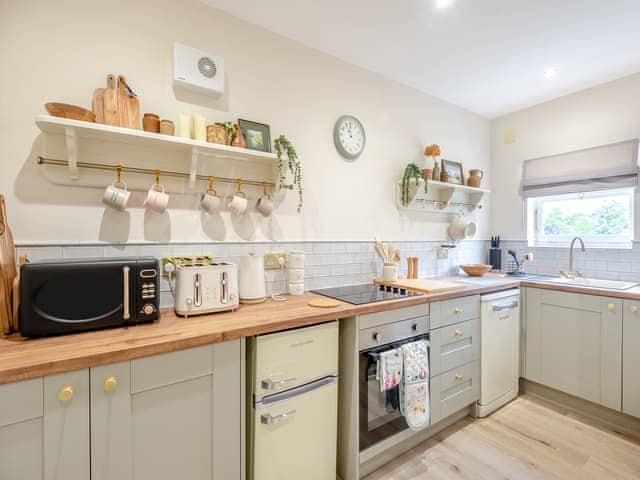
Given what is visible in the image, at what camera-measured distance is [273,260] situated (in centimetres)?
186

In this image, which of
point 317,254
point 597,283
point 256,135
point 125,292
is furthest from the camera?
point 597,283

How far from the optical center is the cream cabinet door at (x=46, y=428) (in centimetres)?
81

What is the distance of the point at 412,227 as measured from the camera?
260 cm

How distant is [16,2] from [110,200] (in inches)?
34.8

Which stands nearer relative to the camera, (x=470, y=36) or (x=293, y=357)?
(x=293, y=357)

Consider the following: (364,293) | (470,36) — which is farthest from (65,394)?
(470,36)

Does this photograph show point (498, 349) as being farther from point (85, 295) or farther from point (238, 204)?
point (85, 295)

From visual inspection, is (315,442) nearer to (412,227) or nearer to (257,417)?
(257,417)

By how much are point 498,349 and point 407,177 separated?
56.7 inches

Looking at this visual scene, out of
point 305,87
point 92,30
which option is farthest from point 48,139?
point 305,87

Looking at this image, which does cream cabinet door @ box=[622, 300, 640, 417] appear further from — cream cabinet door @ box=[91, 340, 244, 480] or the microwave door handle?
the microwave door handle

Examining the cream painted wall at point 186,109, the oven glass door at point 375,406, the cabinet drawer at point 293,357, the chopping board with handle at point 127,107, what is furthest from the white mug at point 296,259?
the chopping board with handle at point 127,107

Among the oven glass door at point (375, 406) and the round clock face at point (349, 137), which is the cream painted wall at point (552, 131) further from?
the oven glass door at point (375, 406)

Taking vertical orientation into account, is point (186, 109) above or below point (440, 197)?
above
